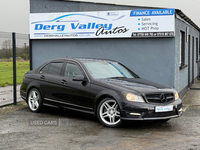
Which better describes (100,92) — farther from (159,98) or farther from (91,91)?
(159,98)

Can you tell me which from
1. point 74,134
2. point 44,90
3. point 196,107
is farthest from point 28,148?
point 196,107

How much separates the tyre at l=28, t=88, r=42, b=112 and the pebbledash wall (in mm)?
3900

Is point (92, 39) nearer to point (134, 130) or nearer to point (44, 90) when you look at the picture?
point (44, 90)

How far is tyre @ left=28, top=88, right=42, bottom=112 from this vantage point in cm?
915

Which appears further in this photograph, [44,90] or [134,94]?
[44,90]

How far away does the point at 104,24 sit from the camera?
12.3 metres

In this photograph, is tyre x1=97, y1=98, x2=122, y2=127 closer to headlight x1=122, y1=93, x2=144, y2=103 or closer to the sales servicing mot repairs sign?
headlight x1=122, y1=93, x2=144, y2=103

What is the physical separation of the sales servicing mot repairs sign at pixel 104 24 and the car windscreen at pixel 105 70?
3.19 m

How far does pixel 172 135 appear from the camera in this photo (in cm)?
673

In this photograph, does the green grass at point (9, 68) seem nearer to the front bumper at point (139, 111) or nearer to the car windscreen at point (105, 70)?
the car windscreen at point (105, 70)

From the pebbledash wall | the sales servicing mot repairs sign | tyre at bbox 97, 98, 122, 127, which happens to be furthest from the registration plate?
the sales servicing mot repairs sign

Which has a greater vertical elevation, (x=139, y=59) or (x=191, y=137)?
(x=139, y=59)

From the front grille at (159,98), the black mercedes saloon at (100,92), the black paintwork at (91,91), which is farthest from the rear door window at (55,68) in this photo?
the front grille at (159,98)

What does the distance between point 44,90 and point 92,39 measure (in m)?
4.25
